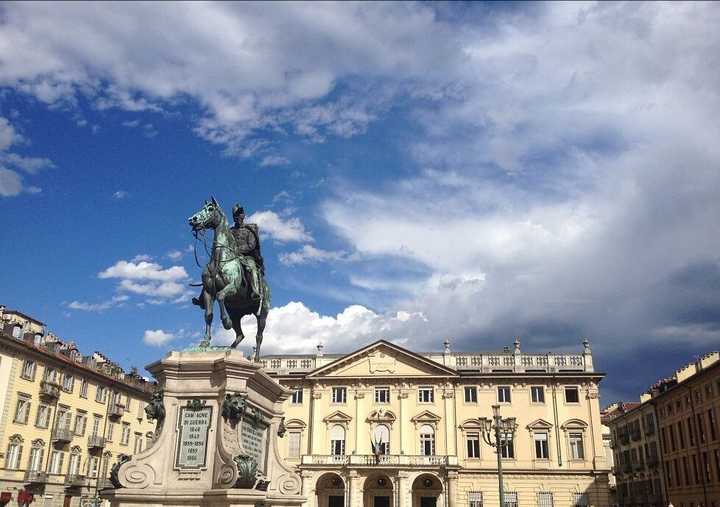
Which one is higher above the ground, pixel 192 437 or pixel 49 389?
pixel 49 389

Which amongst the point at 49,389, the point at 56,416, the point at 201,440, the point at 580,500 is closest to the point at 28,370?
the point at 49,389

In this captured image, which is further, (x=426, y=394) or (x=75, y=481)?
(x=426, y=394)

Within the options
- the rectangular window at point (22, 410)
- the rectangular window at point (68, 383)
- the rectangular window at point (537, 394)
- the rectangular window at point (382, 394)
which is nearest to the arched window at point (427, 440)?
the rectangular window at point (382, 394)

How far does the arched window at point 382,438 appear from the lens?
5609cm

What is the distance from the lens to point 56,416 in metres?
47.6

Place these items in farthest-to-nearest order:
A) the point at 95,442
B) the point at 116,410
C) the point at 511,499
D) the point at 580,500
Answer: the point at 116,410 → the point at 511,499 → the point at 580,500 → the point at 95,442

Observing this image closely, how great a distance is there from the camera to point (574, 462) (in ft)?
180

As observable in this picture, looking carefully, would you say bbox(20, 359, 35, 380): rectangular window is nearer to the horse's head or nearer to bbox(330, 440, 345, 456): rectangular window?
bbox(330, 440, 345, 456): rectangular window

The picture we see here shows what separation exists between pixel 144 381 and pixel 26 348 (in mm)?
18855

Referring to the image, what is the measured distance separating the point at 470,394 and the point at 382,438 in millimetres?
8601

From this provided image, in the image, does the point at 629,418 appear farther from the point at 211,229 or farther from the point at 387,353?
the point at 211,229

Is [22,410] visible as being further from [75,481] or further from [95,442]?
[95,442]

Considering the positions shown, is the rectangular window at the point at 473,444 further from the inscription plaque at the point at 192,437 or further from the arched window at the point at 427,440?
the inscription plaque at the point at 192,437

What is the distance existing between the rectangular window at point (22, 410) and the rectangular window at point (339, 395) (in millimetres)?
24527
